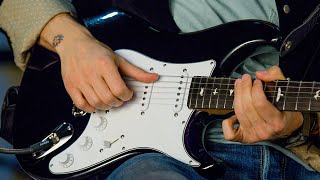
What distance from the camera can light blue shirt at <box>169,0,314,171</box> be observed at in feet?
3.74

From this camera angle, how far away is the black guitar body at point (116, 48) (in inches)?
42.7

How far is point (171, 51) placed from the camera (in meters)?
1.16

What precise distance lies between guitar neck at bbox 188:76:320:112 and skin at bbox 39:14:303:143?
0.06 feet

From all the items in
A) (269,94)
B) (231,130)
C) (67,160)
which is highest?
(269,94)

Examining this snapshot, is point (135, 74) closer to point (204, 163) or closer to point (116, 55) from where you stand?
point (116, 55)

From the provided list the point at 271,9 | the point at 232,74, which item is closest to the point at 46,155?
the point at 232,74

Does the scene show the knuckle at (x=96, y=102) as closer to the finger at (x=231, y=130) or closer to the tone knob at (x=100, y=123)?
the tone knob at (x=100, y=123)

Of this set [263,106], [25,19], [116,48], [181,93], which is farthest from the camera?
[25,19]

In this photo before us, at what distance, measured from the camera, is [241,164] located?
45.1 inches

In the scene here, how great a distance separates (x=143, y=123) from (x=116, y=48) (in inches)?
7.5

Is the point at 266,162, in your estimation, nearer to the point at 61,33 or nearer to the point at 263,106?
the point at 263,106

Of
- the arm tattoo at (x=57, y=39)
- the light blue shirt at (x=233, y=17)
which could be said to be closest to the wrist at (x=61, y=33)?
the arm tattoo at (x=57, y=39)

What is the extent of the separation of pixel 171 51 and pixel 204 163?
0.24 m

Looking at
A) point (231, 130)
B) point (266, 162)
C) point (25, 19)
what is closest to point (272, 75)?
point (231, 130)
